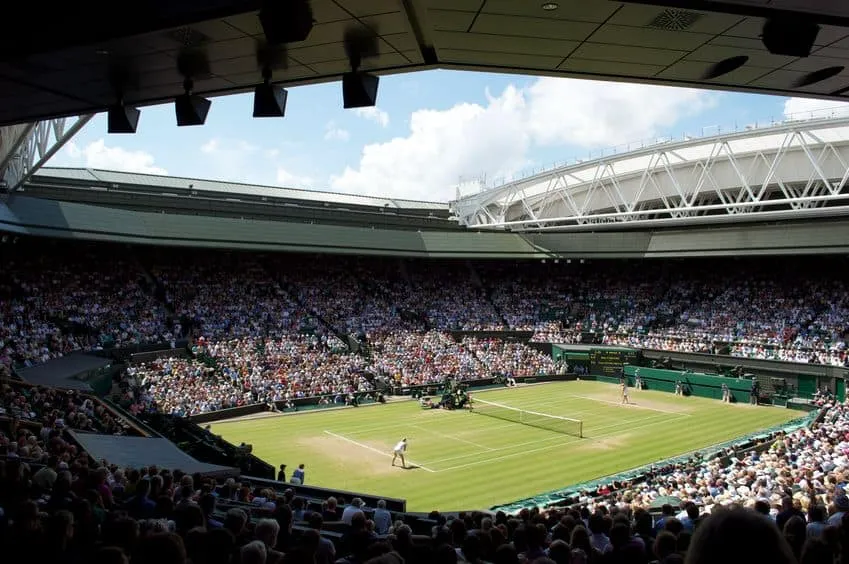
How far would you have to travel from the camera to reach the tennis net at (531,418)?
3189 cm

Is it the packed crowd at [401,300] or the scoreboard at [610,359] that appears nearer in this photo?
the packed crowd at [401,300]

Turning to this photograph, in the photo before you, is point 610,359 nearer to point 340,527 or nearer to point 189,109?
point 340,527

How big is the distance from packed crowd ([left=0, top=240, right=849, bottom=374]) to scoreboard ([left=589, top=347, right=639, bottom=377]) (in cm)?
275

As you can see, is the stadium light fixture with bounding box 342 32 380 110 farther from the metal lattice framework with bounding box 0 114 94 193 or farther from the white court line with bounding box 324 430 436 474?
the white court line with bounding box 324 430 436 474

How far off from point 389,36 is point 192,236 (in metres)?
40.2

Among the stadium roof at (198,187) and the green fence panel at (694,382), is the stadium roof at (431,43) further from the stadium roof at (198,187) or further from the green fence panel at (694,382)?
the stadium roof at (198,187)

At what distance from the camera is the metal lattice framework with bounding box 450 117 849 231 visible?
36.8m

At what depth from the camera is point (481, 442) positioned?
96.8 ft

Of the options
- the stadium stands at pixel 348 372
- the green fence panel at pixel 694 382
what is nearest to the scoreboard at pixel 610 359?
the green fence panel at pixel 694 382

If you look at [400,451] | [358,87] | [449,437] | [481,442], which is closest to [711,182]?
[481,442]

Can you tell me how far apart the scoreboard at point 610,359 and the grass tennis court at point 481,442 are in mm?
6664

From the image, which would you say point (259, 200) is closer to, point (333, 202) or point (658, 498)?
point (333, 202)

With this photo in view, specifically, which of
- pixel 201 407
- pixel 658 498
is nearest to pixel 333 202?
pixel 201 407

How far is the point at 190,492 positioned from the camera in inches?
390
